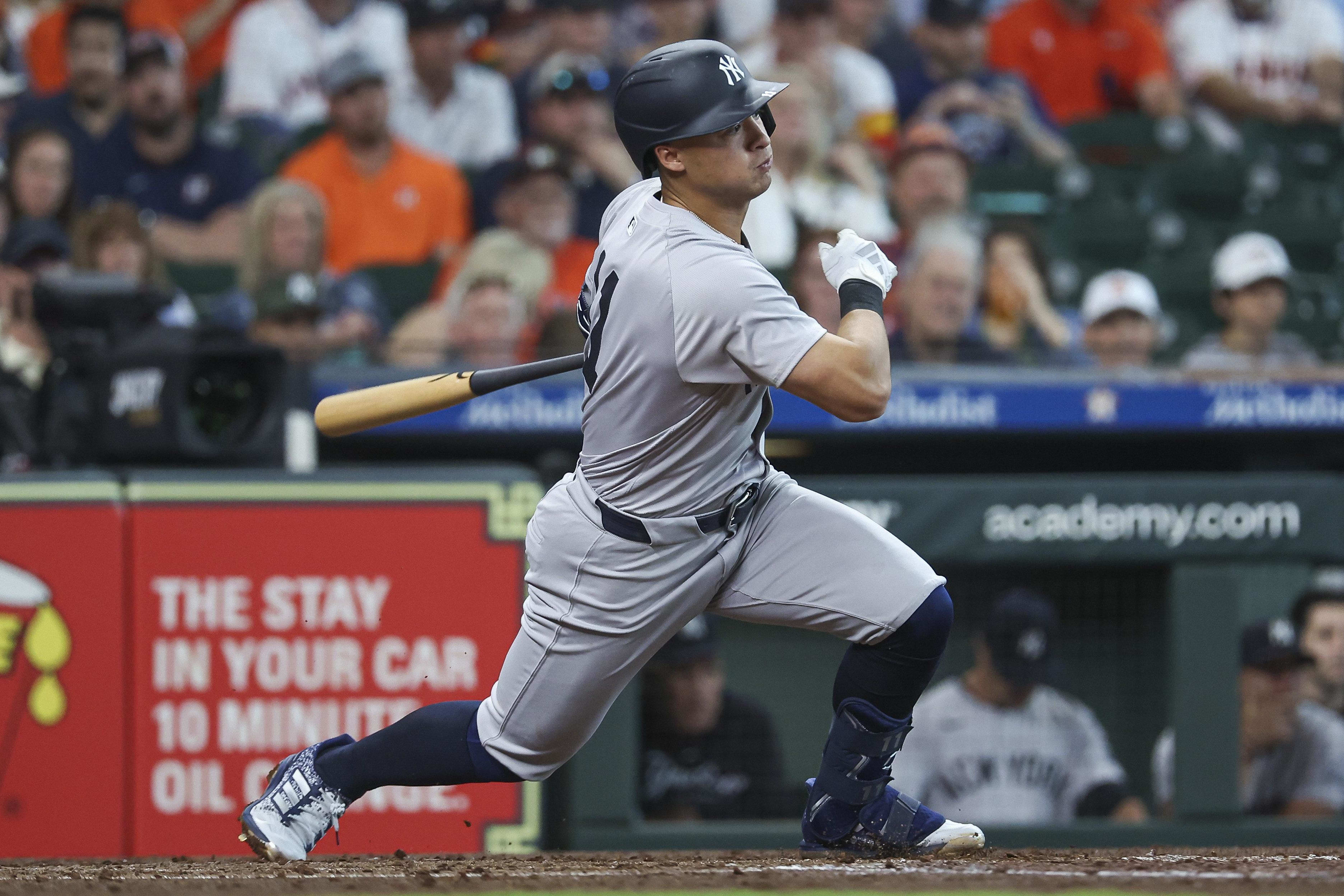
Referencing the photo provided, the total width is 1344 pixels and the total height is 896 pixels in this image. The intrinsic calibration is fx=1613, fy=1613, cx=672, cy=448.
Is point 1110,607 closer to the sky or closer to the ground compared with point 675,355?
closer to the ground

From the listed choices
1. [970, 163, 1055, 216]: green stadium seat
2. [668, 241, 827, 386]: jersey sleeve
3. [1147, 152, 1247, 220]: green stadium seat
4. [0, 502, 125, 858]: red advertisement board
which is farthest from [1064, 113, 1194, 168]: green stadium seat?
[668, 241, 827, 386]: jersey sleeve

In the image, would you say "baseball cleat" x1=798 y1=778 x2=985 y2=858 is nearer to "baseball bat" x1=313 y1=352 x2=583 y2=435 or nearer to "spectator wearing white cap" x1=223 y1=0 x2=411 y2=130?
"baseball bat" x1=313 y1=352 x2=583 y2=435

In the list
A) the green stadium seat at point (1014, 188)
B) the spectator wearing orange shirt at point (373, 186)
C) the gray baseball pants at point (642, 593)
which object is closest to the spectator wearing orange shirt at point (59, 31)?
the spectator wearing orange shirt at point (373, 186)

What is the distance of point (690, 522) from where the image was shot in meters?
2.95

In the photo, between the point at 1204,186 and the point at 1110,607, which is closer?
the point at 1110,607

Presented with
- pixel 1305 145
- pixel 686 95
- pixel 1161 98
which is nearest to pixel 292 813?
pixel 686 95

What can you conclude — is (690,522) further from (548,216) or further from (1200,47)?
(1200,47)

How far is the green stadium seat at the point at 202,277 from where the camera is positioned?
22.7 feet

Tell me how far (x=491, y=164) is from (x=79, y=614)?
332cm

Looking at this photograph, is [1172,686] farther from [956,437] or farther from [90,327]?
[90,327]

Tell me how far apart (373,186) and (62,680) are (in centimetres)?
320

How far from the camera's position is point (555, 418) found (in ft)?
17.5

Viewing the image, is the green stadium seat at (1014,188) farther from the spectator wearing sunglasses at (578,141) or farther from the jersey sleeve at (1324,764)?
the jersey sleeve at (1324,764)

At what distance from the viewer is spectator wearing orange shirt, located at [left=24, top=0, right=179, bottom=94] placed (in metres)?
7.74
